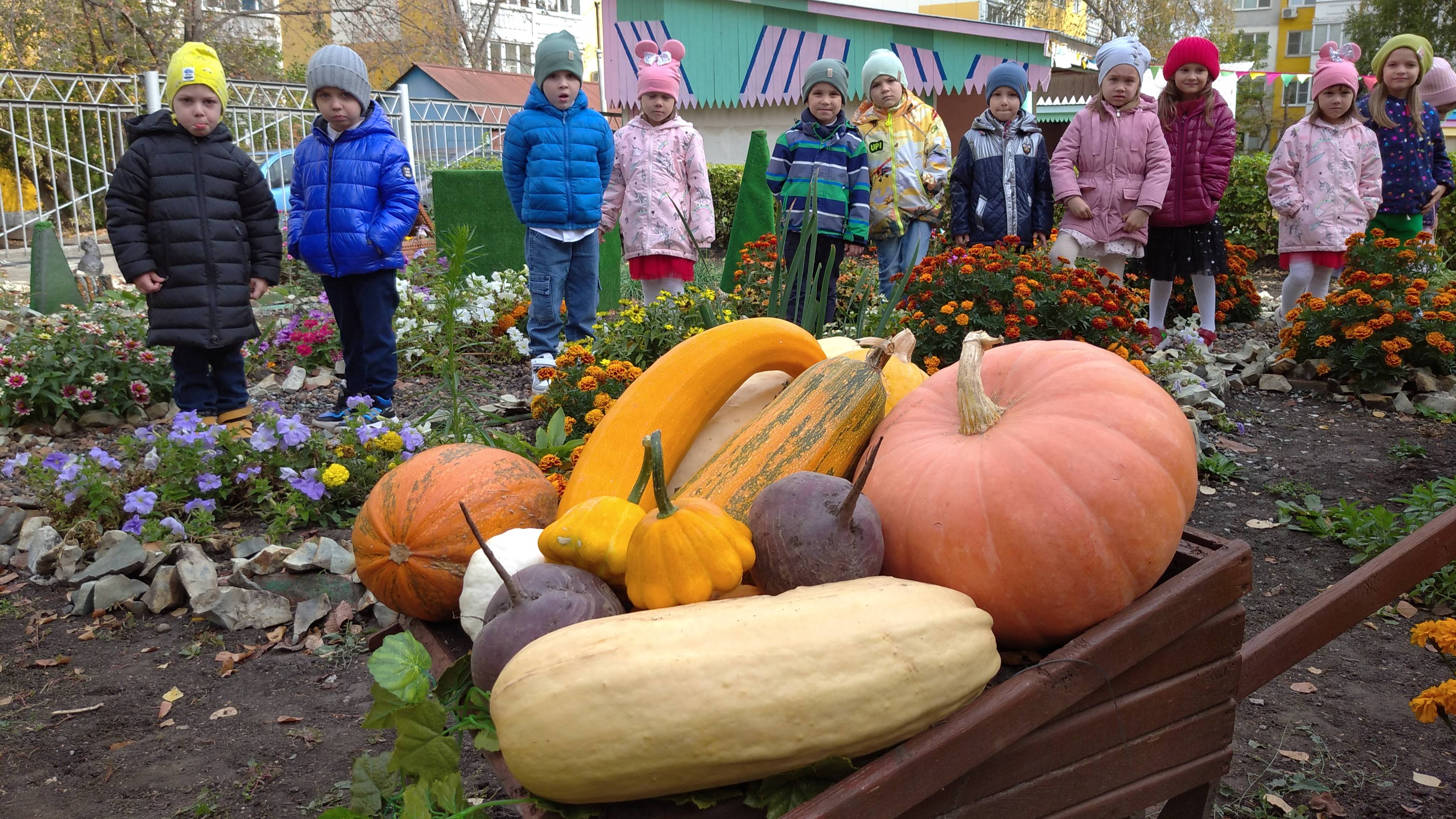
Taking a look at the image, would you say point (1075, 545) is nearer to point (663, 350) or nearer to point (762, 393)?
point (762, 393)

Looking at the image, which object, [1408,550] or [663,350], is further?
[663,350]

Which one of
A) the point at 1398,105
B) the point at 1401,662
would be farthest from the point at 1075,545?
the point at 1398,105

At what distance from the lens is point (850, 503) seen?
1246mm

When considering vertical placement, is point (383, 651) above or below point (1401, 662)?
above

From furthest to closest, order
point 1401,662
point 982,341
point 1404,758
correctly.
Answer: point 1401,662 → point 1404,758 → point 982,341

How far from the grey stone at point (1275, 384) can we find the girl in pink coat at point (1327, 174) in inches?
33.5

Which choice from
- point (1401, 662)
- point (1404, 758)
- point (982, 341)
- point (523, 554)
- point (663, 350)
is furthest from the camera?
point (663, 350)

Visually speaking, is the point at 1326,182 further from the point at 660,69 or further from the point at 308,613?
the point at 308,613

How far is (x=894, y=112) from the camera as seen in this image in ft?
21.3

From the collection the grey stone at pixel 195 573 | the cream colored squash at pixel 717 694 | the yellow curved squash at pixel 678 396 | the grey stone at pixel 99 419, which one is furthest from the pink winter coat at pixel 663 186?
the cream colored squash at pixel 717 694

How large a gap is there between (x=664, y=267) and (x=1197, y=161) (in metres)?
3.27

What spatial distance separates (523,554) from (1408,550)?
1.46 m

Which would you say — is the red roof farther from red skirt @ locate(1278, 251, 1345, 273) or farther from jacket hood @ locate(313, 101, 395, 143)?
red skirt @ locate(1278, 251, 1345, 273)

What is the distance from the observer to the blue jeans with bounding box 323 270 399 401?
4816 mm
